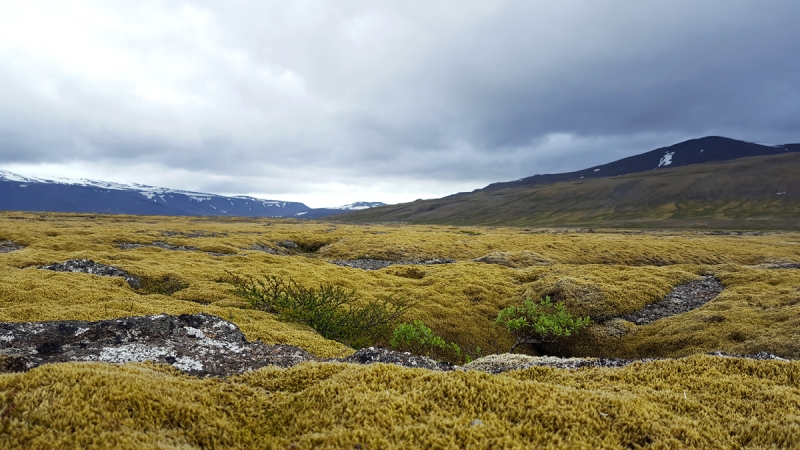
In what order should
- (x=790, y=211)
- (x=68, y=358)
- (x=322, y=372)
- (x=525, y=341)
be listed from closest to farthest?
(x=322, y=372) → (x=68, y=358) → (x=525, y=341) → (x=790, y=211)

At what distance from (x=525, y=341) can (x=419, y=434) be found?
49.7ft

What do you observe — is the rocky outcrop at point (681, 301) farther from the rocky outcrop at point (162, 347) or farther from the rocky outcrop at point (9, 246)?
the rocky outcrop at point (9, 246)

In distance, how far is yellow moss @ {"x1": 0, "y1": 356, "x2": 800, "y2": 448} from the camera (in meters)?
4.32

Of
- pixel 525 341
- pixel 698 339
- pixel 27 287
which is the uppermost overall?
pixel 27 287

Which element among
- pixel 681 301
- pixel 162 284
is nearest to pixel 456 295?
pixel 681 301

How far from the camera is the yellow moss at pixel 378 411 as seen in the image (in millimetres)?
4324

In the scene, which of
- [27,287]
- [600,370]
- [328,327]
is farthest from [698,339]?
[27,287]

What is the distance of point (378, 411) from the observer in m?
4.97

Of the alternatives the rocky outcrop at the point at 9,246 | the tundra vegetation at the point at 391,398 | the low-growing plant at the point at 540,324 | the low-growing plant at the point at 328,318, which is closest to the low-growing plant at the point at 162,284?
the tundra vegetation at the point at 391,398

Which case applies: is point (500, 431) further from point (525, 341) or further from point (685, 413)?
point (525, 341)

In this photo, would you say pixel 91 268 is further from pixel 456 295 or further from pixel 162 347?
pixel 456 295

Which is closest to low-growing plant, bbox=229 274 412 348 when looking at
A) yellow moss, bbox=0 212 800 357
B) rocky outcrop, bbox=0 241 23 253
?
yellow moss, bbox=0 212 800 357

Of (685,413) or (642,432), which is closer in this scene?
(642,432)

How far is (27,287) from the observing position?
15586 millimetres
